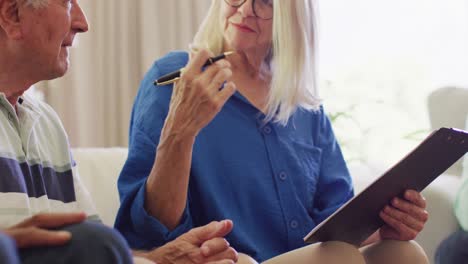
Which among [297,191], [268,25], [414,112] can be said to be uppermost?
[268,25]

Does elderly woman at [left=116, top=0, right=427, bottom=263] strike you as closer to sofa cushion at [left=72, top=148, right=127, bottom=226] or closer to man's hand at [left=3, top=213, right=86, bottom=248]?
sofa cushion at [left=72, top=148, right=127, bottom=226]

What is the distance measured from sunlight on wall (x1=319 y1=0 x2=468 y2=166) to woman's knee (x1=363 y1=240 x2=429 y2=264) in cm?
167

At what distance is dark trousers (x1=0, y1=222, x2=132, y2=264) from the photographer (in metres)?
0.75

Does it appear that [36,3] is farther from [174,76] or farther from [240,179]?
[240,179]

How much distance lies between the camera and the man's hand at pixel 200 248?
134cm

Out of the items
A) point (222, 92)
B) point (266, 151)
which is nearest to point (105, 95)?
point (266, 151)

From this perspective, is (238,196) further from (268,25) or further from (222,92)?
(268,25)

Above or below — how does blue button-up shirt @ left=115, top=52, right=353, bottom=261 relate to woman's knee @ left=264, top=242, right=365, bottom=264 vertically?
above

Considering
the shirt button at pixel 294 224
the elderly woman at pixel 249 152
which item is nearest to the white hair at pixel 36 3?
the elderly woman at pixel 249 152

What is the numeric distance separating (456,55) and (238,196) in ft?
6.41

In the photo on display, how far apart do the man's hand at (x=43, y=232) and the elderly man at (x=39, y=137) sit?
0.34 metres

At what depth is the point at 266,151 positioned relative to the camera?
5.57 ft

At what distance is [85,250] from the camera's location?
757 millimetres

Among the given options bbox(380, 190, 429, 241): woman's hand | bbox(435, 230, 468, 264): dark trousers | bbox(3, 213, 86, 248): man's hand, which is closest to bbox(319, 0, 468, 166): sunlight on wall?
bbox(435, 230, 468, 264): dark trousers
